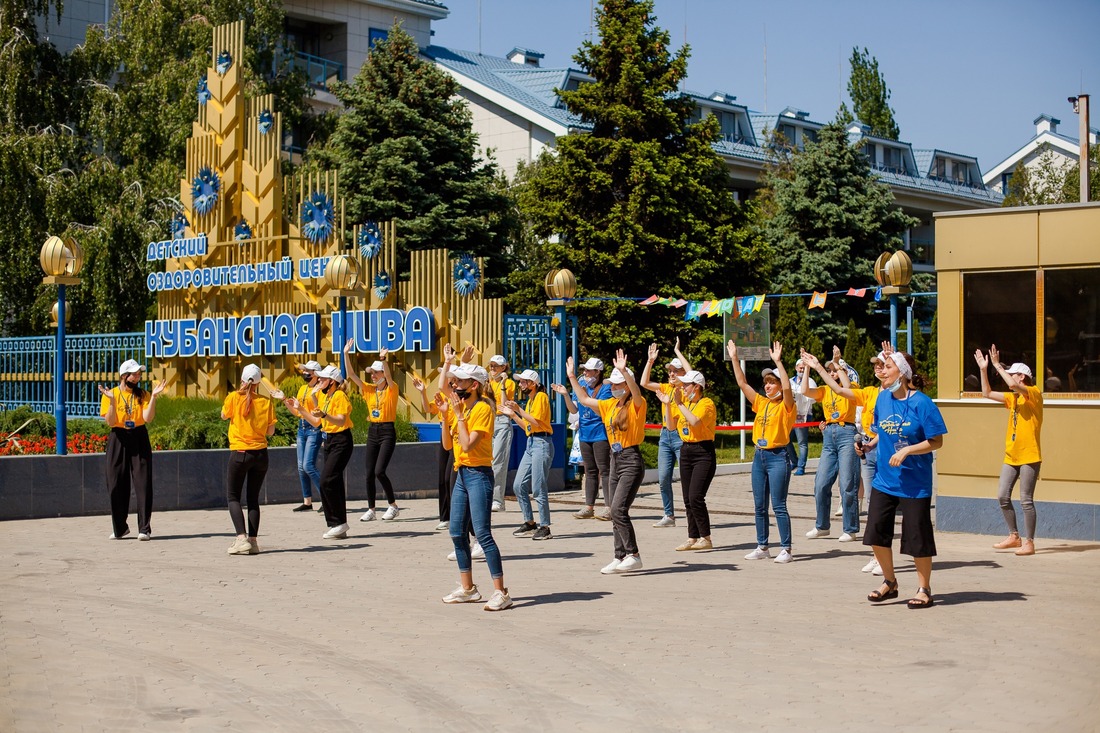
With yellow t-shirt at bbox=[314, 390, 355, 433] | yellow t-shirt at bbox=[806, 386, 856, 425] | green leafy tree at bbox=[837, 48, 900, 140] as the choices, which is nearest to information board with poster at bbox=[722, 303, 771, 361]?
yellow t-shirt at bbox=[806, 386, 856, 425]

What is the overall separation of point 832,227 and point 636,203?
40.5 feet

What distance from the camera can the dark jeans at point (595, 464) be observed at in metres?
15.4

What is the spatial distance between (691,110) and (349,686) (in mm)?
25547

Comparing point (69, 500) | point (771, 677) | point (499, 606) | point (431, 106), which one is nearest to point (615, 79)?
point (431, 106)

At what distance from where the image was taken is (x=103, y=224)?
29062mm

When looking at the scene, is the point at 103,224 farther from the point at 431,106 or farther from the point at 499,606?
the point at 499,606

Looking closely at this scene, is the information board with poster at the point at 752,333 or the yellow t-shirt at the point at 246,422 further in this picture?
the information board with poster at the point at 752,333

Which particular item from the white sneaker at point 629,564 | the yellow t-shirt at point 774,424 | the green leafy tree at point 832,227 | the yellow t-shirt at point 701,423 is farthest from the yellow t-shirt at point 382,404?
the green leafy tree at point 832,227

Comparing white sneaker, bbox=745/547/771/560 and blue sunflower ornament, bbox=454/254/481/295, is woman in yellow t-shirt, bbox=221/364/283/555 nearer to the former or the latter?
white sneaker, bbox=745/547/771/560

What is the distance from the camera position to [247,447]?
500 inches

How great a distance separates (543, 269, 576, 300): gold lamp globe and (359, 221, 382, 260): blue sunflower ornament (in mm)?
3258

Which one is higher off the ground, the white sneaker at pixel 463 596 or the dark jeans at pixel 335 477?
the dark jeans at pixel 335 477

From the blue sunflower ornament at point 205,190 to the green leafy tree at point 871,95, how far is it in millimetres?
46720

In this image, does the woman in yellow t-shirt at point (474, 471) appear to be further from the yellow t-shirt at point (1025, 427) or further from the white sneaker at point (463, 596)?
the yellow t-shirt at point (1025, 427)
